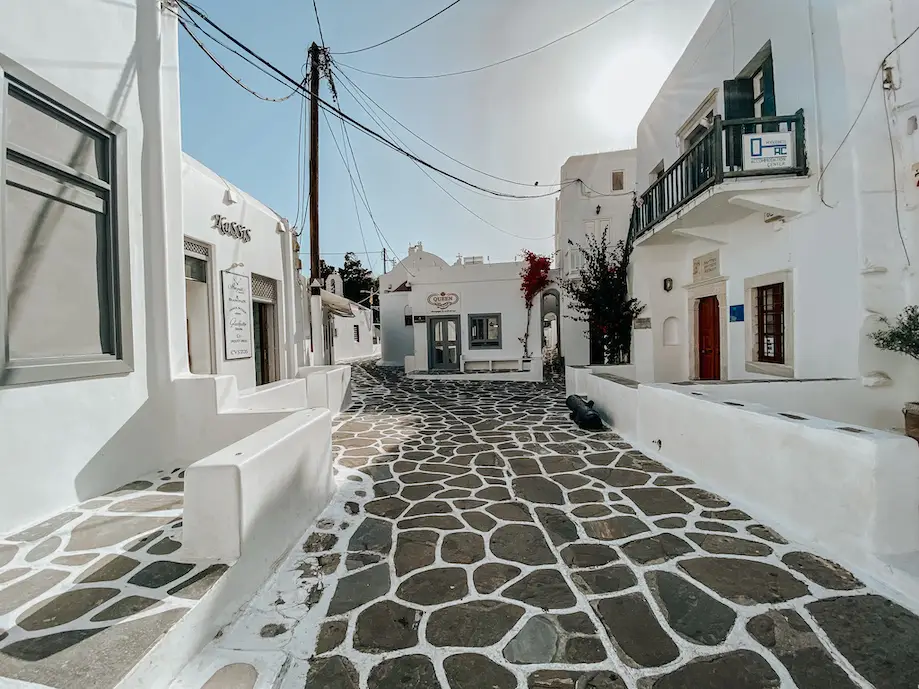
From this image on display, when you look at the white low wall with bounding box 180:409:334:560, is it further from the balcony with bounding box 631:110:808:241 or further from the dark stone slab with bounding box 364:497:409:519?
the balcony with bounding box 631:110:808:241

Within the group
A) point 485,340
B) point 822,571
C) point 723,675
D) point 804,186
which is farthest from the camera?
point 485,340

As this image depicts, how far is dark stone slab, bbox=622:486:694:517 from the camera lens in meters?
4.05

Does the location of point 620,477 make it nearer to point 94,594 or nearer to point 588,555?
point 588,555

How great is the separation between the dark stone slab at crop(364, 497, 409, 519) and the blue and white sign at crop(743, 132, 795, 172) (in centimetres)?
660

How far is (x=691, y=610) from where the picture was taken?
261 cm

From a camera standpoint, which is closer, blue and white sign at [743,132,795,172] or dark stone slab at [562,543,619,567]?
dark stone slab at [562,543,619,567]

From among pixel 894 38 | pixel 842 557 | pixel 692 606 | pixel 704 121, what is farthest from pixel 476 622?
pixel 704 121

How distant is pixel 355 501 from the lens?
4.50m

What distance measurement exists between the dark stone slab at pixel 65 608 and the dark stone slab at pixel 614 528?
3316 millimetres

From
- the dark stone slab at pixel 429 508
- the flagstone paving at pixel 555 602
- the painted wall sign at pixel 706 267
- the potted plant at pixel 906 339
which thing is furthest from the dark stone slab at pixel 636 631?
the painted wall sign at pixel 706 267

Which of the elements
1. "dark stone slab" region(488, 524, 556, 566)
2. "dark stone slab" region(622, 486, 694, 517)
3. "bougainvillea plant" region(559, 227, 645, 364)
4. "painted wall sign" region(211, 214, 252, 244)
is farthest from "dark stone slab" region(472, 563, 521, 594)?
"bougainvillea plant" region(559, 227, 645, 364)

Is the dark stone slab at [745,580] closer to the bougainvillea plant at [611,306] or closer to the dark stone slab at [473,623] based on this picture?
the dark stone slab at [473,623]

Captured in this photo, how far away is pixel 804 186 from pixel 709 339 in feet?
12.8

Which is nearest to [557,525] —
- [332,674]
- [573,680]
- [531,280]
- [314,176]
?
[573,680]
